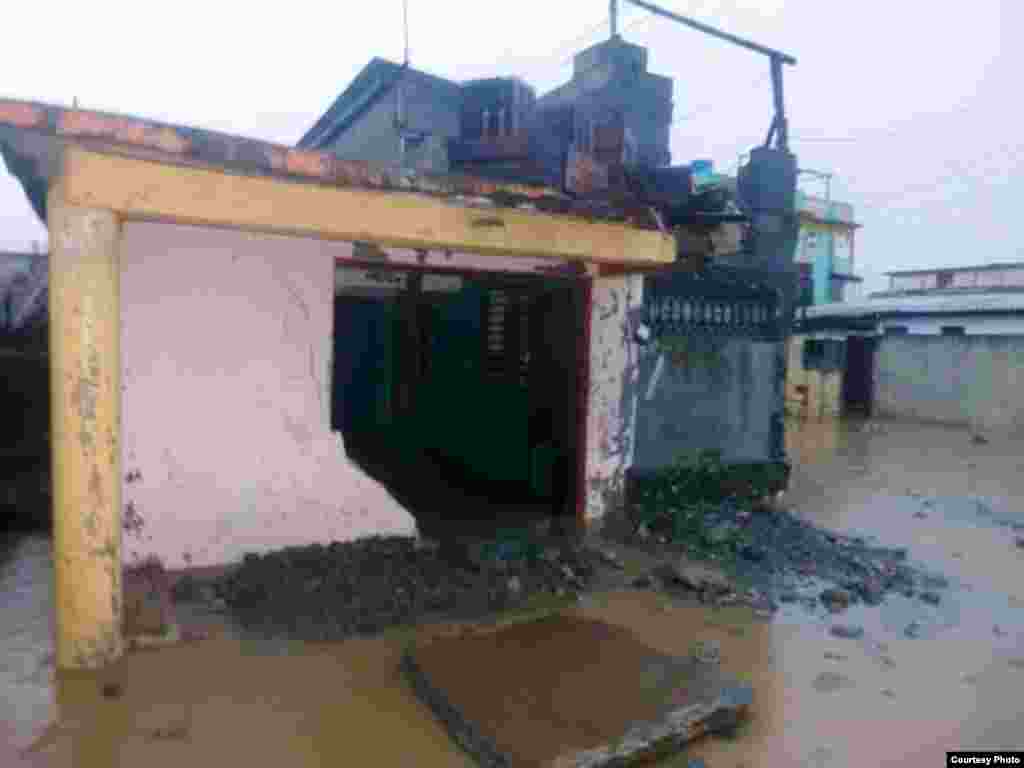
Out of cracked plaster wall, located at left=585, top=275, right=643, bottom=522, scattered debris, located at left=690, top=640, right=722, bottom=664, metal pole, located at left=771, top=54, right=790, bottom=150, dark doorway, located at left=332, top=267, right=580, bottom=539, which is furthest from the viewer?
metal pole, located at left=771, top=54, right=790, bottom=150

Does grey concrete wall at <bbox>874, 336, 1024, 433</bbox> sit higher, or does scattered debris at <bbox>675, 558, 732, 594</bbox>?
grey concrete wall at <bbox>874, 336, 1024, 433</bbox>

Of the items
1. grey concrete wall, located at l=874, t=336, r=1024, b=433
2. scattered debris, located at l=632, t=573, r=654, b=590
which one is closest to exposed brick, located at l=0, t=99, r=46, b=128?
scattered debris, located at l=632, t=573, r=654, b=590

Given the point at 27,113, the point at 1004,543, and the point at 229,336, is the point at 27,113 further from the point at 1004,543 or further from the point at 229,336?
the point at 1004,543

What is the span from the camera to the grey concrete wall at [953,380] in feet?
56.3

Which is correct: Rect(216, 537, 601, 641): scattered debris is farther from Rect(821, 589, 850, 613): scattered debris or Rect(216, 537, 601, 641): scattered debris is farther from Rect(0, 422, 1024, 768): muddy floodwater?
Rect(821, 589, 850, 613): scattered debris

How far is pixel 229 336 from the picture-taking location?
17.3ft

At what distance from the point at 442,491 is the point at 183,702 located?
15.4 ft

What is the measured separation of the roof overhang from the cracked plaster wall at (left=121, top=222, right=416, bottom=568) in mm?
1057

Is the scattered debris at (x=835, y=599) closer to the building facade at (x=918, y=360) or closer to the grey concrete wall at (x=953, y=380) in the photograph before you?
the building facade at (x=918, y=360)

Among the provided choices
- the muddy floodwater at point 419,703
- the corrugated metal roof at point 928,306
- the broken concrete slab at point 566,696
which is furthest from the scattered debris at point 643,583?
the corrugated metal roof at point 928,306

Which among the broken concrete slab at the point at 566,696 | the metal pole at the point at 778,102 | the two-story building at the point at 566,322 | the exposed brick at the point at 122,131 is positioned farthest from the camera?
the metal pole at the point at 778,102

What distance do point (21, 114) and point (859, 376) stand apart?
21.3m

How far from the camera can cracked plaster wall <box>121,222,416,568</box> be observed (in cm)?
502

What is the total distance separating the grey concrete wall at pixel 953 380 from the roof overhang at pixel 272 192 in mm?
16287
